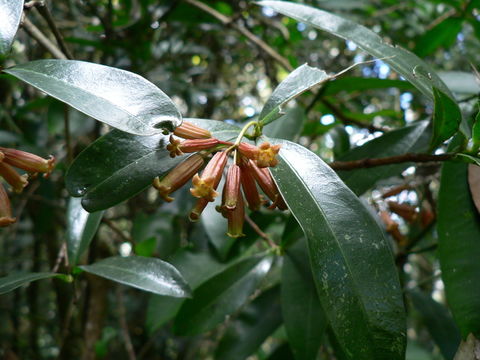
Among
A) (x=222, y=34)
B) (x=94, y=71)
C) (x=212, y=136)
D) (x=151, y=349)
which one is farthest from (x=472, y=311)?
(x=222, y=34)

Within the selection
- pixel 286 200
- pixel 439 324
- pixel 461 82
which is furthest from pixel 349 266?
pixel 461 82

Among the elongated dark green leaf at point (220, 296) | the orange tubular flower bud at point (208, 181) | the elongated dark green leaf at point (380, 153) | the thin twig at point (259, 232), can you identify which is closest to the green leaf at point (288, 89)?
the orange tubular flower bud at point (208, 181)

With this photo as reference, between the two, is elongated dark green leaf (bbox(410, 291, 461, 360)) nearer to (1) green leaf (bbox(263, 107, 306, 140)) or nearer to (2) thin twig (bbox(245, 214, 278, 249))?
(2) thin twig (bbox(245, 214, 278, 249))

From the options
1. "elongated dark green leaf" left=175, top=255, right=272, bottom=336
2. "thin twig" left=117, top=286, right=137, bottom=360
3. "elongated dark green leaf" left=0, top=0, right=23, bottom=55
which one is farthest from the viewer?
"thin twig" left=117, top=286, right=137, bottom=360

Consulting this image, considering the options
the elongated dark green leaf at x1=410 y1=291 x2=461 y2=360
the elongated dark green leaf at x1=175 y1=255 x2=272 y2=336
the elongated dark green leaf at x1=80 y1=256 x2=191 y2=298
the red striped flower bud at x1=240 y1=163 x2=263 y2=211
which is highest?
the red striped flower bud at x1=240 y1=163 x2=263 y2=211

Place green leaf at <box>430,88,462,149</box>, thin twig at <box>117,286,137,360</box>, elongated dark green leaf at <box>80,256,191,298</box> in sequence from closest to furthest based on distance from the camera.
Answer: green leaf at <box>430,88,462,149</box> < elongated dark green leaf at <box>80,256,191,298</box> < thin twig at <box>117,286,137,360</box>

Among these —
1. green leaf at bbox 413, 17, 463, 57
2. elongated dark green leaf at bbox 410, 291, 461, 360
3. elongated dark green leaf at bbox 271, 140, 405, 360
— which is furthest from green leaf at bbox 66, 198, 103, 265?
green leaf at bbox 413, 17, 463, 57
